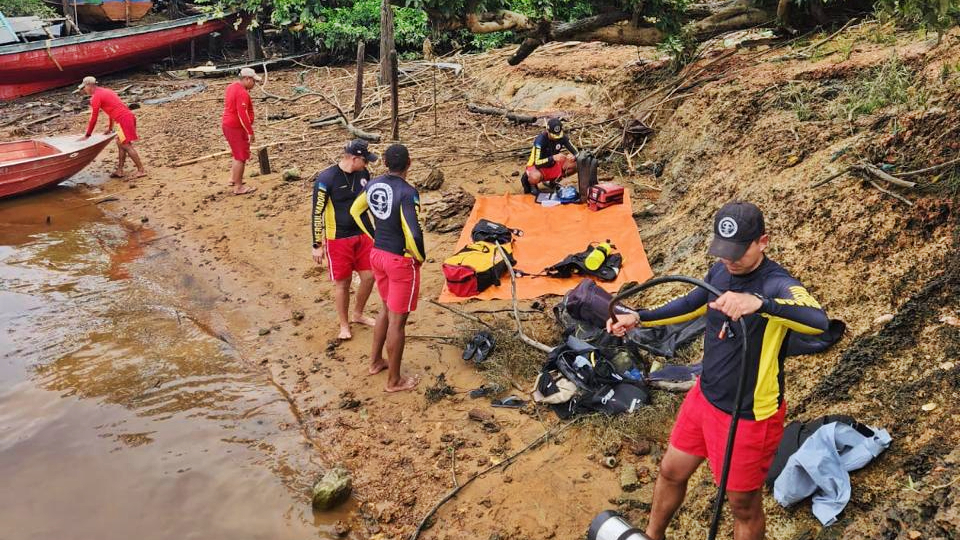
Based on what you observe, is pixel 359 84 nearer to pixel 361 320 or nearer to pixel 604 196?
pixel 604 196

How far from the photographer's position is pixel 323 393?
20.1 feet

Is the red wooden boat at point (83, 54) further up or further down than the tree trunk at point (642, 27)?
further down

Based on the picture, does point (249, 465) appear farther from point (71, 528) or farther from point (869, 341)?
point (869, 341)

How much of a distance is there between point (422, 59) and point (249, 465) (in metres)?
15.3

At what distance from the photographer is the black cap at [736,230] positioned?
307 cm

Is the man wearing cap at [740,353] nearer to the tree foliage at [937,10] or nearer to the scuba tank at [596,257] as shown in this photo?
the tree foliage at [937,10]

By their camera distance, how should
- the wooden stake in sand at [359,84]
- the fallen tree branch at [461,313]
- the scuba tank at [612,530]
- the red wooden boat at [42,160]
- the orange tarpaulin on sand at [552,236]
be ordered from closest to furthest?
the scuba tank at [612,530] < the fallen tree branch at [461,313] < the orange tarpaulin on sand at [552,236] < the red wooden boat at [42,160] < the wooden stake in sand at [359,84]

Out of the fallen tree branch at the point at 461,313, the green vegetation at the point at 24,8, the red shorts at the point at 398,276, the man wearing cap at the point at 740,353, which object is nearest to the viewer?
the man wearing cap at the point at 740,353

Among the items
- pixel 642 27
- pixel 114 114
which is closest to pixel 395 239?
pixel 642 27

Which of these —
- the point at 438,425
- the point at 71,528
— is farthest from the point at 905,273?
the point at 71,528

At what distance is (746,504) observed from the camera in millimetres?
3324

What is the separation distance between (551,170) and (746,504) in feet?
23.8

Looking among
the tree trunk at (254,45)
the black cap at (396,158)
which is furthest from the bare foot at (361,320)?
the tree trunk at (254,45)

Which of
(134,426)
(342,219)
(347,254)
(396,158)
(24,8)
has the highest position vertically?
(24,8)
